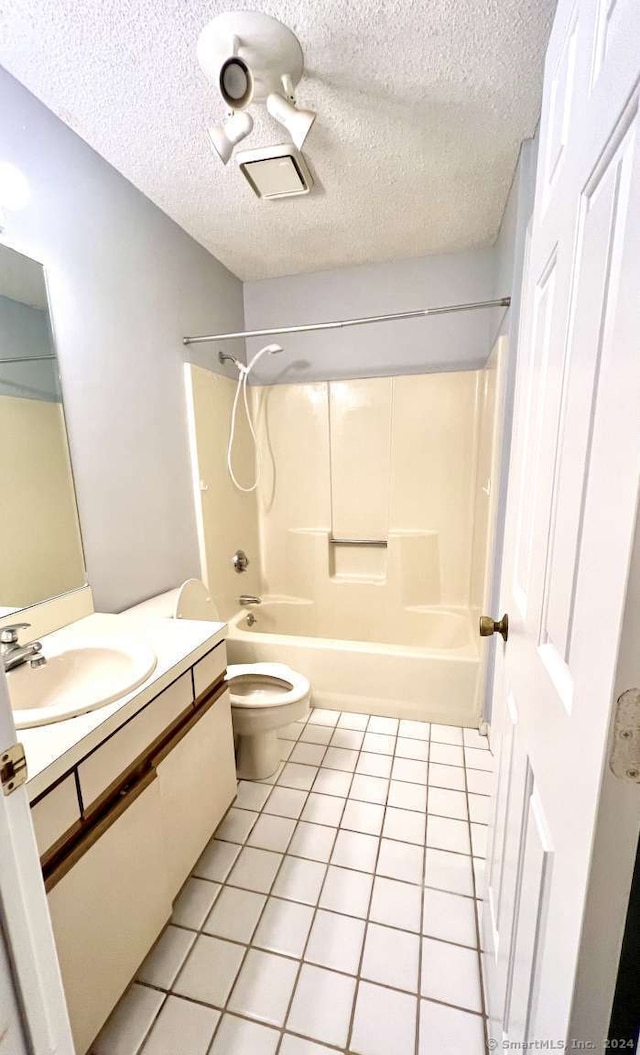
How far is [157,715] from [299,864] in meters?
0.80

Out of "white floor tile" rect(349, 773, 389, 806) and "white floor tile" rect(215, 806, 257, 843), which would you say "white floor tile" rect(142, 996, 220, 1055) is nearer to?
"white floor tile" rect(215, 806, 257, 843)

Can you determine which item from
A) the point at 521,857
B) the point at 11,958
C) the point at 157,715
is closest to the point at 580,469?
the point at 521,857

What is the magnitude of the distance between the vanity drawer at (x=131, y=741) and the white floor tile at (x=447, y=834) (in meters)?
1.03

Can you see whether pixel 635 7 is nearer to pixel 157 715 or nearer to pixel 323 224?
pixel 157 715

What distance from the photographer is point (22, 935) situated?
0.51 meters

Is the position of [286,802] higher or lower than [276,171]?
lower

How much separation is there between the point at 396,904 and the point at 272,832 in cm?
48

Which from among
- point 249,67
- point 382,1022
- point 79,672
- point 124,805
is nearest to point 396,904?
point 382,1022

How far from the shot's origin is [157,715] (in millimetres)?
1034

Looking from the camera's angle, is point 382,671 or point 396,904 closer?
point 396,904

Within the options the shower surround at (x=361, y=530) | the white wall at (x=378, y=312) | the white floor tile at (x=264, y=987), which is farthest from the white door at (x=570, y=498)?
the white wall at (x=378, y=312)

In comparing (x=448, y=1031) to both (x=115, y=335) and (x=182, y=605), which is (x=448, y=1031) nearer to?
(x=182, y=605)

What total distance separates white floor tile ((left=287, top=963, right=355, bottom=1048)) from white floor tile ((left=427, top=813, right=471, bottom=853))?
1.67 feet

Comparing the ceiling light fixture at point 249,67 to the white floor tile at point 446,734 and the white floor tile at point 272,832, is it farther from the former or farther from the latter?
the white floor tile at point 446,734
